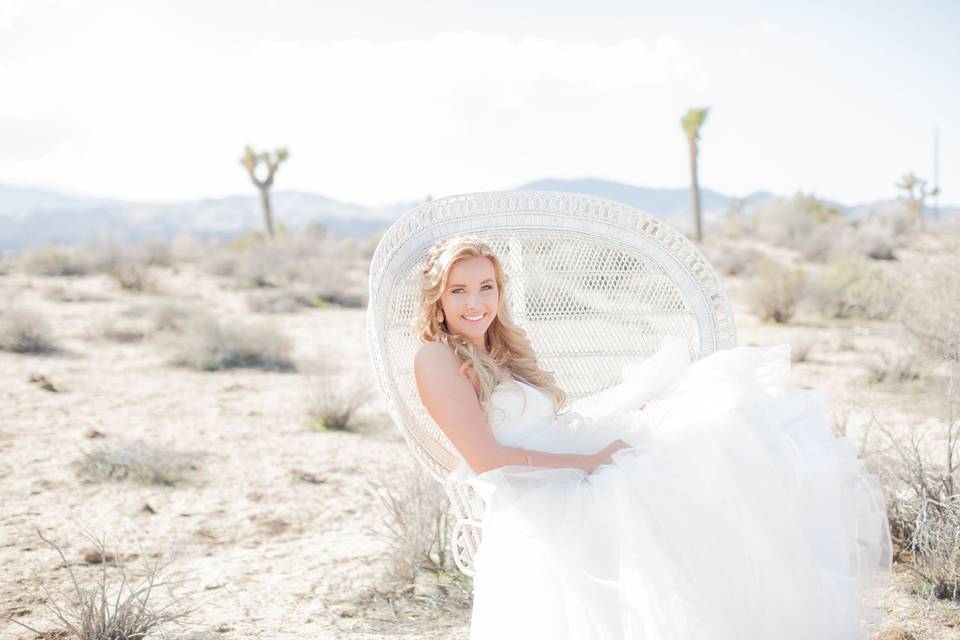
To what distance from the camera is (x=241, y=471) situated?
15.2ft

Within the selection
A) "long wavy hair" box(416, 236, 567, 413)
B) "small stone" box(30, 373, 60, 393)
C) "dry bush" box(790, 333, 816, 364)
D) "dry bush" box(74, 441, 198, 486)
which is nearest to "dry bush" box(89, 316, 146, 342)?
"small stone" box(30, 373, 60, 393)

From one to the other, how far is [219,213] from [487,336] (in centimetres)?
11477

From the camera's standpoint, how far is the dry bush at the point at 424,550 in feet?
9.43

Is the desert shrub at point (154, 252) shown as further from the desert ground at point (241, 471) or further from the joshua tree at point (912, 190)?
the joshua tree at point (912, 190)

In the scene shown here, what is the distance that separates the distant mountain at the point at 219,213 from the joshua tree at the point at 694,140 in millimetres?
44433

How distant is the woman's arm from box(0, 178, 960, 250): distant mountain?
6561cm

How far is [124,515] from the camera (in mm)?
3762

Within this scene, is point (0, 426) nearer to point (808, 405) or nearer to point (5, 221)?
point (808, 405)

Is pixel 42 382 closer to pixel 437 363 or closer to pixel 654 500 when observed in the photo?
pixel 437 363

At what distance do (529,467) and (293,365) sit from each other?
6.20 meters

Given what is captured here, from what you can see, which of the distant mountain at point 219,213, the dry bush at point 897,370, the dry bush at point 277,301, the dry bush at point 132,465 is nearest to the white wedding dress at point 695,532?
the dry bush at point 132,465

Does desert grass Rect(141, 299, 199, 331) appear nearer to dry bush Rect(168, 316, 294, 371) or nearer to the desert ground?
the desert ground

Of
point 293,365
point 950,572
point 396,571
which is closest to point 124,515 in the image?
point 396,571

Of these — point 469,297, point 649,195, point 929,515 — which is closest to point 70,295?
point 469,297
